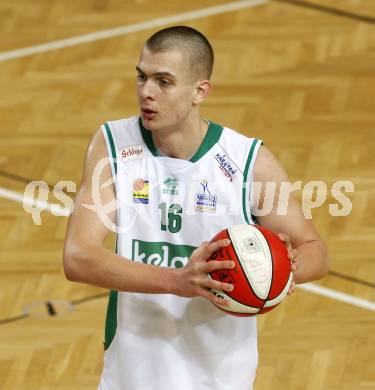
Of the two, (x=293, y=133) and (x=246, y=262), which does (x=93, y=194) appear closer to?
(x=246, y=262)

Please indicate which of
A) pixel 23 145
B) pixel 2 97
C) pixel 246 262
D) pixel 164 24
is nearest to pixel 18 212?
pixel 23 145

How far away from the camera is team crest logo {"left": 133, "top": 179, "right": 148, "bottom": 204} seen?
488cm

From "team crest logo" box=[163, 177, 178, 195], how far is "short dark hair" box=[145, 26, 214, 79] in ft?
1.49

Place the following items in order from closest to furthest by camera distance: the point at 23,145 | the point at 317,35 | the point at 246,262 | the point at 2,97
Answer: the point at 246,262 → the point at 23,145 → the point at 2,97 → the point at 317,35

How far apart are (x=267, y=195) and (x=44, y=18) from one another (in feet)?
23.6

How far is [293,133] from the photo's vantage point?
945 centimetres

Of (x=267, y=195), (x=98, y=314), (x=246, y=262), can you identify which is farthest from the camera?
(x=98, y=314)

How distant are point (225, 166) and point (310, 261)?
0.54m

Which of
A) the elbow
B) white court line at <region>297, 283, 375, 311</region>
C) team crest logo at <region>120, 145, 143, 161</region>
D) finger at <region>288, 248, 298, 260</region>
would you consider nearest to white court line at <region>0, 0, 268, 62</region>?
white court line at <region>297, 283, 375, 311</region>

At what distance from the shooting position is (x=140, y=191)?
4.89m

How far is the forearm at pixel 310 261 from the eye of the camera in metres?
4.73

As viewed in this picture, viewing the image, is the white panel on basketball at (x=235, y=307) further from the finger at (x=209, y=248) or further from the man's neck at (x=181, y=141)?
the man's neck at (x=181, y=141)

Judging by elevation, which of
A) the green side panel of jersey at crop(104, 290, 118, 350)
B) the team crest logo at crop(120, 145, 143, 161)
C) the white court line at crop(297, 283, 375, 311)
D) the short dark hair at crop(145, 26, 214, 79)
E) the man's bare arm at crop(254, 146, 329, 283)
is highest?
the short dark hair at crop(145, 26, 214, 79)

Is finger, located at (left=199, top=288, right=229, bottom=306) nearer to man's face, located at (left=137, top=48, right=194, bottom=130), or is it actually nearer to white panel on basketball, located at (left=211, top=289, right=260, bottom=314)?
white panel on basketball, located at (left=211, top=289, right=260, bottom=314)
